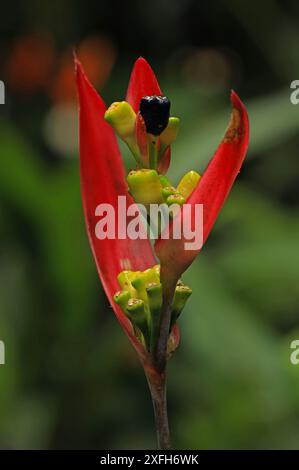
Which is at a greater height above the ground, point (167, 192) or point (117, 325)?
point (167, 192)

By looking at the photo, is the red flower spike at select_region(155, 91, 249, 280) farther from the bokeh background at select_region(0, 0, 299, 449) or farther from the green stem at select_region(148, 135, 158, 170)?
the bokeh background at select_region(0, 0, 299, 449)

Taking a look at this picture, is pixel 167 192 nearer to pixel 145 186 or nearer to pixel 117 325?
pixel 145 186

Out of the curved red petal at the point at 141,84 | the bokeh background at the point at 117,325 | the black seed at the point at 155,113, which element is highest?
the curved red petal at the point at 141,84

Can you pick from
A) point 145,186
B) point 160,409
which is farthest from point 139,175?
point 160,409

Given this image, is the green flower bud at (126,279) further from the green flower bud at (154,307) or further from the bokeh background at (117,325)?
the bokeh background at (117,325)

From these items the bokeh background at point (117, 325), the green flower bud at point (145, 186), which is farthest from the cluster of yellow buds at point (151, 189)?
the bokeh background at point (117, 325)

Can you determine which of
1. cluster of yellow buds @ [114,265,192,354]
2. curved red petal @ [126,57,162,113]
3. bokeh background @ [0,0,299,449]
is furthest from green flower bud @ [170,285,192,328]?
bokeh background @ [0,0,299,449]

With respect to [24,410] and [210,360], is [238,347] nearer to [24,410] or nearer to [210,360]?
[210,360]
